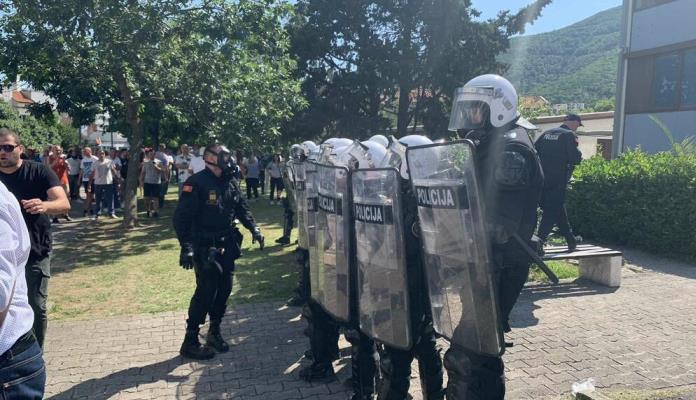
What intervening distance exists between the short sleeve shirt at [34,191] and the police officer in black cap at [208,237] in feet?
3.32

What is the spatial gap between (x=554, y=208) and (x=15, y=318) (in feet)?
22.4

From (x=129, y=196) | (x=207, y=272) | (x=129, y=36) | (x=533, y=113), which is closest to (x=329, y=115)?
(x=533, y=113)

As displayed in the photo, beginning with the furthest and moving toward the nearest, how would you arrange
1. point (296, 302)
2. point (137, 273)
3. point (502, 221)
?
point (137, 273), point (296, 302), point (502, 221)

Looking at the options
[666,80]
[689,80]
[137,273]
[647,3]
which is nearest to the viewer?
[137,273]

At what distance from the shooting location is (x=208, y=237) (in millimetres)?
4891

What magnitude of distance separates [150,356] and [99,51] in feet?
22.8

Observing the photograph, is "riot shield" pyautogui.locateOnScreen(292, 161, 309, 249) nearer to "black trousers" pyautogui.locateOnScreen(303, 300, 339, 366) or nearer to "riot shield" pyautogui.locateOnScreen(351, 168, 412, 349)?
"black trousers" pyautogui.locateOnScreen(303, 300, 339, 366)

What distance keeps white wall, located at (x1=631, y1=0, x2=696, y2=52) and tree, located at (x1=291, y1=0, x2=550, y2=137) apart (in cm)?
400

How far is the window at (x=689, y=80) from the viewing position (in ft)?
52.5

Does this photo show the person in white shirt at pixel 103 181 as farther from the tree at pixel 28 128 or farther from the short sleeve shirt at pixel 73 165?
the tree at pixel 28 128

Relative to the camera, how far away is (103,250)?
1045 cm

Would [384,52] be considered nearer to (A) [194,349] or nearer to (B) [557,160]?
(B) [557,160]

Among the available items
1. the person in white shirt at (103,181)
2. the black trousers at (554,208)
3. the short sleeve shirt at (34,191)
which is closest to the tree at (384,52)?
the person in white shirt at (103,181)

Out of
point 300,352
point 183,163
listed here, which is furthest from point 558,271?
point 183,163
